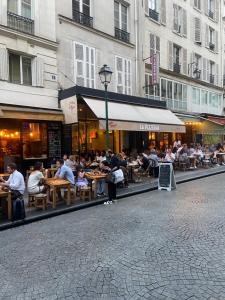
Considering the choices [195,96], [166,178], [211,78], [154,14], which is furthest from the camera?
[211,78]

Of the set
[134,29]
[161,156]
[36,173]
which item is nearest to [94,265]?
[36,173]

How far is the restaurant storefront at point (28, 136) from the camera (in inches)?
523

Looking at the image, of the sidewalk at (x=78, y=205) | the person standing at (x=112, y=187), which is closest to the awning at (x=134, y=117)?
the sidewalk at (x=78, y=205)

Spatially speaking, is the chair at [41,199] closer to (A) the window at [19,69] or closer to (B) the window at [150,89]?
(A) the window at [19,69]

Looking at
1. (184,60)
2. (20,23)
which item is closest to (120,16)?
(20,23)

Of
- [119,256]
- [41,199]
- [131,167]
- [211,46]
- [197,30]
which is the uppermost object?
[197,30]

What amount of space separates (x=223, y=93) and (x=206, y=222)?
25.7 meters

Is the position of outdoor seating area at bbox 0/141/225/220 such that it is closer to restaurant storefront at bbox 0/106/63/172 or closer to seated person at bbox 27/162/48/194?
seated person at bbox 27/162/48/194

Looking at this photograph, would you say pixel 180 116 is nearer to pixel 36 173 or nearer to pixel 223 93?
pixel 223 93

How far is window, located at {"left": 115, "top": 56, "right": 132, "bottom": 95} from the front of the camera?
1851 centimetres

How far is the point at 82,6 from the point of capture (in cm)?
1656

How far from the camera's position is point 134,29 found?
19.9 metres

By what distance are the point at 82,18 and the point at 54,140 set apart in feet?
20.7

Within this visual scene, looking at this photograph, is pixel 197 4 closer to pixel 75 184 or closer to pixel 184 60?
pixel 184 60
